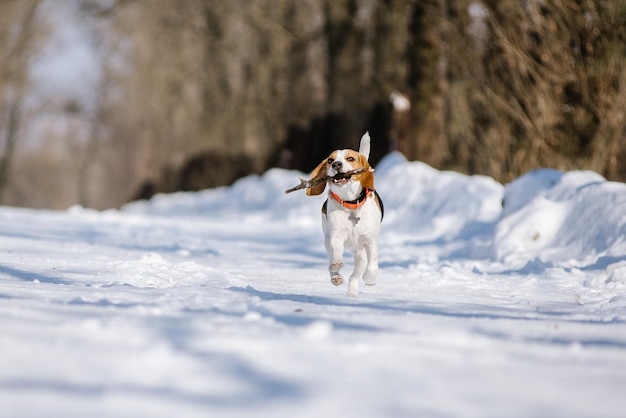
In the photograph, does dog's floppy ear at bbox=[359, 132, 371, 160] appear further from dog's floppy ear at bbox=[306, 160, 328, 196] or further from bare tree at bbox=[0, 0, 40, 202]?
bare tree at bbox=[0, 0, 40, 202]

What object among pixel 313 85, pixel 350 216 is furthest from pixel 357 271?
pixel 313 85

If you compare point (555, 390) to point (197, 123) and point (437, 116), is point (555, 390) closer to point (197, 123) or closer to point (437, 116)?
point (437, 116)

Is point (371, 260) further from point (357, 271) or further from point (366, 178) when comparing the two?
point (366, 178)

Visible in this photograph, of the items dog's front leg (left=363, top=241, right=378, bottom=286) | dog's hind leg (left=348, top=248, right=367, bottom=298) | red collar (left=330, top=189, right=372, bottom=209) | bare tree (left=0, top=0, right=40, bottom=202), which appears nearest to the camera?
dog's hind leg (left=348, top=248, right=367, bottom=298)

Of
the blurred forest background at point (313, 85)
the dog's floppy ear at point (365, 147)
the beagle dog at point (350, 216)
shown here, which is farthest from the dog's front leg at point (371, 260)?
the blurred forest background at point (313, 85)

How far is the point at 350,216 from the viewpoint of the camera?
540 centimetres

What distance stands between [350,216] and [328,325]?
1.90m

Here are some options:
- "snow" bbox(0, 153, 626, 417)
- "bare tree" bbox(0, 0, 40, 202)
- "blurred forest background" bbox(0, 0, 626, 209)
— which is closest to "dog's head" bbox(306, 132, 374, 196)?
"snow" bbox(0, 153, 626, 417)

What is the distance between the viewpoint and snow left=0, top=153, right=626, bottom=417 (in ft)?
8.43

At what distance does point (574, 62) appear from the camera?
1062cm

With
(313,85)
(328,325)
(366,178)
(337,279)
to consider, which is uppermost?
(313,85)

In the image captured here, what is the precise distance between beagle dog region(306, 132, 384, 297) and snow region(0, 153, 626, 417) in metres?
0.19

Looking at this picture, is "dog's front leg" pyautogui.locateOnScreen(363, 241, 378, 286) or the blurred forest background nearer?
"dog's front leg" pyautogui.locateOnScreen(363, 241, 378, 286)

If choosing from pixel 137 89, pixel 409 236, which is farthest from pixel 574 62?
pixel 137 89
